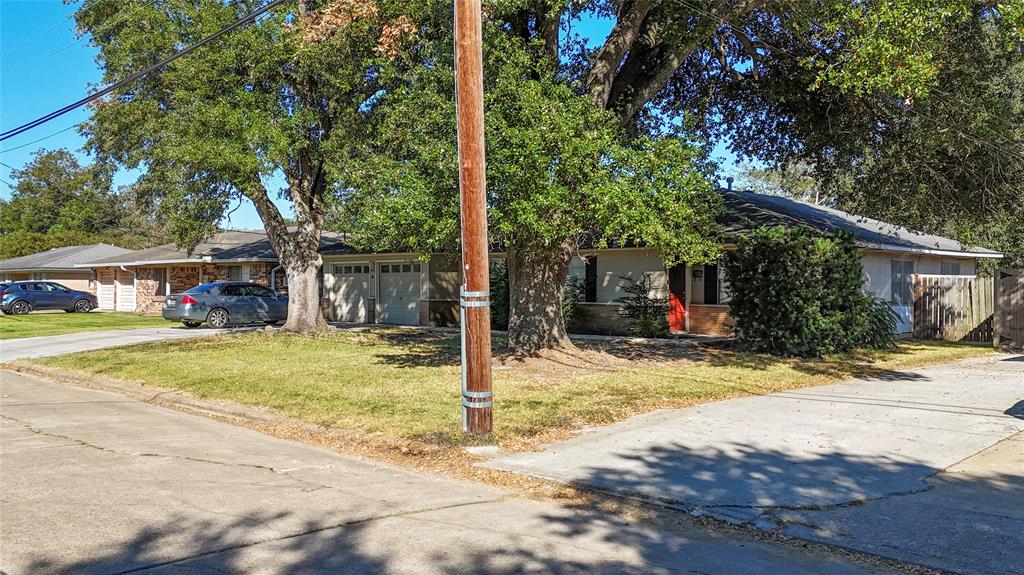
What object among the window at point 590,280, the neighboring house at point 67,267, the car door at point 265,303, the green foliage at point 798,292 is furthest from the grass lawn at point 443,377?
the neighboring house at point 67,267

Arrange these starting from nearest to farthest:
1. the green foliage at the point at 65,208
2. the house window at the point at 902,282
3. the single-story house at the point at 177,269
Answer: the house window at the point at 902,282
the single-story house at the point at 177,269
the green foliage at the point at 65,208

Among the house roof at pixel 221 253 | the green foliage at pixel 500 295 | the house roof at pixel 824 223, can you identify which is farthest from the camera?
the house roof at pixel 221 253

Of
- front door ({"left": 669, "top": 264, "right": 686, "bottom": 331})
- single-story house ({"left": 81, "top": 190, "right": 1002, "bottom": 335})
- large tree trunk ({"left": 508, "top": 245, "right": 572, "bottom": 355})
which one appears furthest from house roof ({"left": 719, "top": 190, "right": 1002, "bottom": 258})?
large tree trunk ({"left": 508, "top": 245, "right": 572, "bottom": 355})

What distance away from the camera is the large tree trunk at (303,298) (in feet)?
68.8

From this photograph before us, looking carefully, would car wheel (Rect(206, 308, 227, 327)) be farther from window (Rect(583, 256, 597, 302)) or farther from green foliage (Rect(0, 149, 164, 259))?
green foliage (Rect(0, 149, 164, 259))

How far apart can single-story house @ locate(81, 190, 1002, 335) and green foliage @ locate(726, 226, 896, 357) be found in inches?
109

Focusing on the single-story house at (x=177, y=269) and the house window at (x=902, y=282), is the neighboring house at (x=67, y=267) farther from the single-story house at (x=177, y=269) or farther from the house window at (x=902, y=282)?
the house window at (x=902, y=282)

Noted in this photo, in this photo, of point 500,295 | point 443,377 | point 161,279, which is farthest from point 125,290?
point 443,377

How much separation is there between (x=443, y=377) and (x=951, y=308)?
51.8 feet

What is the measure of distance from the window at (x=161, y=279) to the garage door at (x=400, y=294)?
12765mm

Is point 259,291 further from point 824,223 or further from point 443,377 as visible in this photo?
point 824,223

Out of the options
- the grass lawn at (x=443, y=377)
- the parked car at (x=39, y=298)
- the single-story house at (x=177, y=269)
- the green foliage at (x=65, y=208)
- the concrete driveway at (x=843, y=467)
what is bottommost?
the concrete driveway at (x=843, y=467)

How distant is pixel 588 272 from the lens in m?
22.4

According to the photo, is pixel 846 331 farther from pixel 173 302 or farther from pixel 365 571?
pixel 173 302
